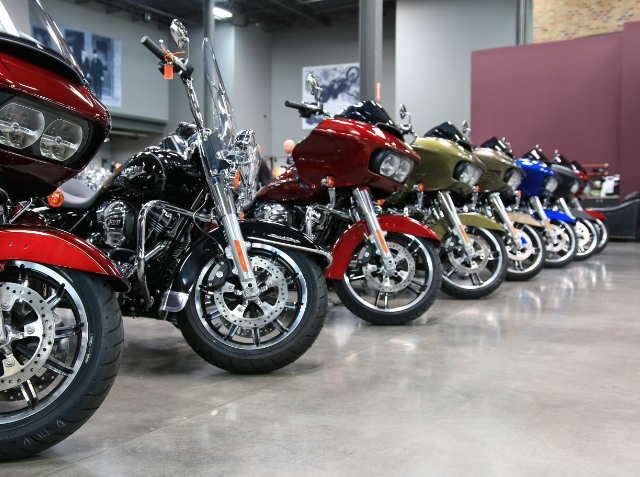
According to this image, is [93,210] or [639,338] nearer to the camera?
[93,210]

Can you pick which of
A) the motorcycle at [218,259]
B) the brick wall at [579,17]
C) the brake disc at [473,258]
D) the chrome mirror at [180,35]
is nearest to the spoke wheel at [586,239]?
the brake disc at [473,258]

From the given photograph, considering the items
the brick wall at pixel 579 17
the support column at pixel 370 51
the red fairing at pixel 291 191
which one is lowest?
the red fairing at pixel 291 191

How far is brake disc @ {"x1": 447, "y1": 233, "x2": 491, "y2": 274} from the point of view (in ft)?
15.3

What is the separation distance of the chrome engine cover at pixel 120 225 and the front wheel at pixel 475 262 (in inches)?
99.4

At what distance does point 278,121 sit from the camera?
859 inches

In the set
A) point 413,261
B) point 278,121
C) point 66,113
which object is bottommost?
Result: point 413,261

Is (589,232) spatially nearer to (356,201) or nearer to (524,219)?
(524,219)

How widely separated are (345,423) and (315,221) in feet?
6.37

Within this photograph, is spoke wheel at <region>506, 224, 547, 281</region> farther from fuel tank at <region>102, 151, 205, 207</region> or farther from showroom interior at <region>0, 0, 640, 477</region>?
fuel tank at <region>102, 151, 205, 207</region>

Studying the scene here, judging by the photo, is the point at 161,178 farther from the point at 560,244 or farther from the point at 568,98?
the point at 568,98

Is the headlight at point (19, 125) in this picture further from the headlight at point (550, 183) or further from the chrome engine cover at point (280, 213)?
the headlight at point (550, 183)

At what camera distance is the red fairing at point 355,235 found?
3.64 metres

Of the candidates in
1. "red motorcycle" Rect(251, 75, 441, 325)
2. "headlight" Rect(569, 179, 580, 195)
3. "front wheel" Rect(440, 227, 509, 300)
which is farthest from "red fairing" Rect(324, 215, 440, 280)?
"headlight" Rect(569, 179, 580, 195)

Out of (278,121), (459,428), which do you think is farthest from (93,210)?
(278,121)
